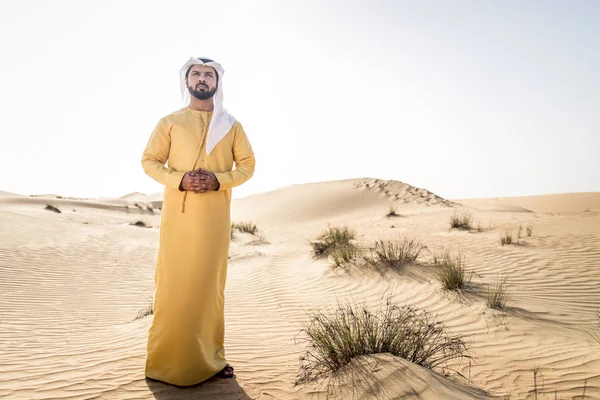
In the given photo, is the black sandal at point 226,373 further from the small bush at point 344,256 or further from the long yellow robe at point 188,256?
the small bush at point 344,256

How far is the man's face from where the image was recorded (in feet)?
11.5

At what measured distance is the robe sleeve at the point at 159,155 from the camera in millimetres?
3350

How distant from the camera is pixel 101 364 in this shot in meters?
3.83

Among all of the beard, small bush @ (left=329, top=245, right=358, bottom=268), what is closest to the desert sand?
small bush @ (left=329, top=245, right=358, bottom=268)

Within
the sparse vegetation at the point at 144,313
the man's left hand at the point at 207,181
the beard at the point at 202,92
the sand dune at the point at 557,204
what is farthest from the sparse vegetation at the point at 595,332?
the sand dune at the point at 557,204

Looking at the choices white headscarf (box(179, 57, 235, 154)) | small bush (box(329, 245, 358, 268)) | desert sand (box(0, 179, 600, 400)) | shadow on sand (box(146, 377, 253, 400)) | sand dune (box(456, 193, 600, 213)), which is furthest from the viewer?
sand dune (box(456, 193, 600, 213))

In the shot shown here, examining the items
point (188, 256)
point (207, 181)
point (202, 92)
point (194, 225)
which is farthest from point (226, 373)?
point (202, 92)

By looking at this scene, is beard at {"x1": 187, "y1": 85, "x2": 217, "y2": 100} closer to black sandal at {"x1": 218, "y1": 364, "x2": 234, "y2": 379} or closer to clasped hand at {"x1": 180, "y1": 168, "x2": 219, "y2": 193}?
clasped hand at {"x1": 180, "y1": 168, "x2": 219, "y2": 193}

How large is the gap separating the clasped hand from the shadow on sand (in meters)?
1.51

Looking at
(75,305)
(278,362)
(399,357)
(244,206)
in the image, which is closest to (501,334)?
(399,357)

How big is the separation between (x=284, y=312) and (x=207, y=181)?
3.66 m

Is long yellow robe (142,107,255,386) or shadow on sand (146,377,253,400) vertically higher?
long yellow robe (142,107,255,386)

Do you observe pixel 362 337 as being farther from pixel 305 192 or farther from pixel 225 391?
pixel 305 192

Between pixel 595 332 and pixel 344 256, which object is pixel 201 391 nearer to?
pixel 595 332
